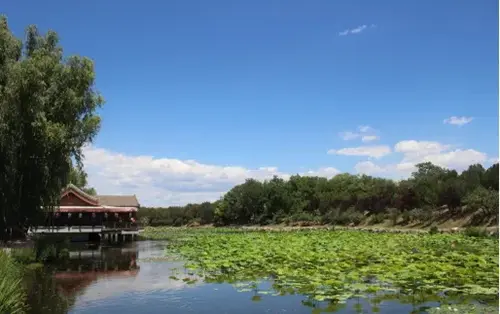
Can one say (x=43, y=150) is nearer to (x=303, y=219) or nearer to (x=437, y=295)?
(x=437, y=295)

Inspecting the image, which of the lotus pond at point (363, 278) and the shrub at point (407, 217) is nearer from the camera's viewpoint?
the lotus pond at point (363, 278)

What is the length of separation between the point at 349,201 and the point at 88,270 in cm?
4462

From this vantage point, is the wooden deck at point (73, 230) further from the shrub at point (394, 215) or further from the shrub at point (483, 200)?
the shrub at point (483, 200)

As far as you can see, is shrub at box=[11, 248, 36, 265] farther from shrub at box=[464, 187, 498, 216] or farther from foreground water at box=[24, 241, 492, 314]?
shrub at box=[464, 187, 498, 216]

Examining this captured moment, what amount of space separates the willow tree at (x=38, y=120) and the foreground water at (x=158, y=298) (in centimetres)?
577

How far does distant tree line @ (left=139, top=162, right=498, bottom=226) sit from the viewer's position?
42531 mm

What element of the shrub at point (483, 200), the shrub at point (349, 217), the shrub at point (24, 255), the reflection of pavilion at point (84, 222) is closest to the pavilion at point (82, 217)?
the reflection of pavilion at point (84, 222)

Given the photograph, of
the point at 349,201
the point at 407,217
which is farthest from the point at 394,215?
the point at 349,201

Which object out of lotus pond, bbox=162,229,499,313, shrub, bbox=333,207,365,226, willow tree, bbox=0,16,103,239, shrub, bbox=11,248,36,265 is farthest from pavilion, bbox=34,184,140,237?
shrub, bbox=333,207,365,226

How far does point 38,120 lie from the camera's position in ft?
72.3

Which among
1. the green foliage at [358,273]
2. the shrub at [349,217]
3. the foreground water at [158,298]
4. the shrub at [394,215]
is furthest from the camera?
the shrub at [349,217]

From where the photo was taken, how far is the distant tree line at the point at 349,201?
1674 inches

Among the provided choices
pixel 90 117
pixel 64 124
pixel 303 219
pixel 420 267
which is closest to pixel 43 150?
pixel 64 124

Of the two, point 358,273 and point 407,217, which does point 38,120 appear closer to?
point 358,273
